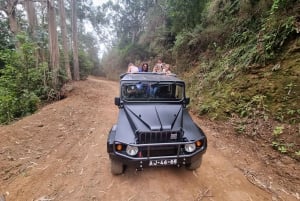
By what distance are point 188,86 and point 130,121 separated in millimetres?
7259

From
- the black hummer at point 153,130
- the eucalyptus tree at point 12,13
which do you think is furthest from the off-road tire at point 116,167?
the eucalyptus tree at point 12,13

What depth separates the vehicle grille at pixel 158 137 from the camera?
3535 millimetres

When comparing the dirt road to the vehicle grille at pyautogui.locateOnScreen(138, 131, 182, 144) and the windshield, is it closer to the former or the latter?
the vehicle grille at pyautogui.locateOnScreen(138, 131, 182, 144)

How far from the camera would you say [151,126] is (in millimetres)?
3668

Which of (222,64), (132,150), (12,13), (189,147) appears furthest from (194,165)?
(12,13)

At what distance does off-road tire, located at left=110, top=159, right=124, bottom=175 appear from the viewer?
3.77 m

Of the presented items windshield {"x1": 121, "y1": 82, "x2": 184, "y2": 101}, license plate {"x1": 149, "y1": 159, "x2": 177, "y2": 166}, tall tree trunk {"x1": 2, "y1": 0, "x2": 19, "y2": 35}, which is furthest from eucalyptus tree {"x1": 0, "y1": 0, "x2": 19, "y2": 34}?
license plate {"x1": 149, "y1": 159, "x2": 177, "y2": 166}

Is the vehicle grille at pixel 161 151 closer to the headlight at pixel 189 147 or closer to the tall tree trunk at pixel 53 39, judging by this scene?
the headlight at pixel 189 147

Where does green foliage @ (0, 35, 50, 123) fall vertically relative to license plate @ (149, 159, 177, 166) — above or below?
above

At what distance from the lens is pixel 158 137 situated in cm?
357

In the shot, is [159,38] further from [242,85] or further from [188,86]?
[242,85]

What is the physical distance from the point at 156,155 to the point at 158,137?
311 millimetres

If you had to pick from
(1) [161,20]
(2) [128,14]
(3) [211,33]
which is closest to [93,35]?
(2) [128,14]

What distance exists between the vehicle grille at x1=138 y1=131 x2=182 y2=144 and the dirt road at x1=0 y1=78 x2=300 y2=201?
855mm
